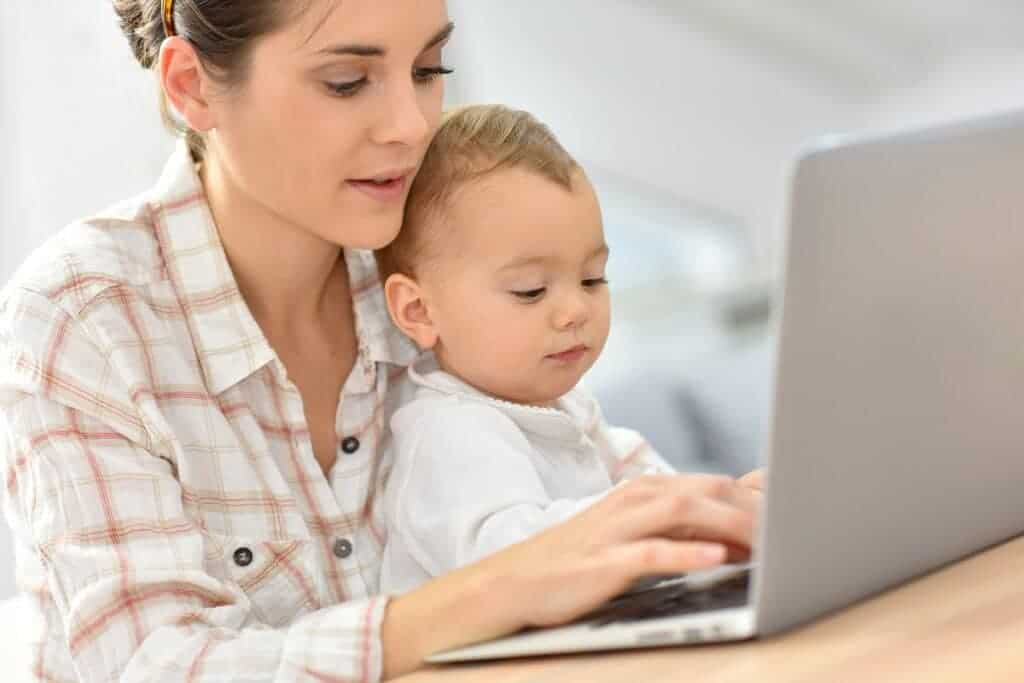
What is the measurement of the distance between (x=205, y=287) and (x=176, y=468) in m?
0.22

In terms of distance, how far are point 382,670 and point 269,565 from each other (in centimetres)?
39

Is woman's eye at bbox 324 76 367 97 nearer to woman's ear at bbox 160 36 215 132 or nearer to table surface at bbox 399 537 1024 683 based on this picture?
woman's ear at bbox 160 36 215 132

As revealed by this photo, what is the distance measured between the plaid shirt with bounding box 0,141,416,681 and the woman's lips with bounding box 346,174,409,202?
0.19m

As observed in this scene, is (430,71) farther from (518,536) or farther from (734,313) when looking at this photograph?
(734,313)

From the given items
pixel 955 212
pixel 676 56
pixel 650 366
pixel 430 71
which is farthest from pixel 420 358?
pixel 676 56

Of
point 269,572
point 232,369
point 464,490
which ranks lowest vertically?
point 269,572

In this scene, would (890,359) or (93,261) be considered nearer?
(890,359)

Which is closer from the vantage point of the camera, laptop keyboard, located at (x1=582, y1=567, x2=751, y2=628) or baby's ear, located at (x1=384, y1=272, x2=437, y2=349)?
laptop keyboard, located at (x1=582, y1=567, x2=751, y2=628)

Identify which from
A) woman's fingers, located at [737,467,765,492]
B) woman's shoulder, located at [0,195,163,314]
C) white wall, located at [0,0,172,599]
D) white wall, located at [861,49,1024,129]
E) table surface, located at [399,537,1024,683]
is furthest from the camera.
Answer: white wall, located at [861,49,1024,129]

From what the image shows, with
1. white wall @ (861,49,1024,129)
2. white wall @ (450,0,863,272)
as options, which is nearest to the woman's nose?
white wall @ (450,0,863,272)

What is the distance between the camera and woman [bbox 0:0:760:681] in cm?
145

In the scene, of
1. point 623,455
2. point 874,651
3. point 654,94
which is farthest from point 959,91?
point 874,651

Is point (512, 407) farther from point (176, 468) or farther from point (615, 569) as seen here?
point (615, 569)

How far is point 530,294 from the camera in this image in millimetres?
1694
